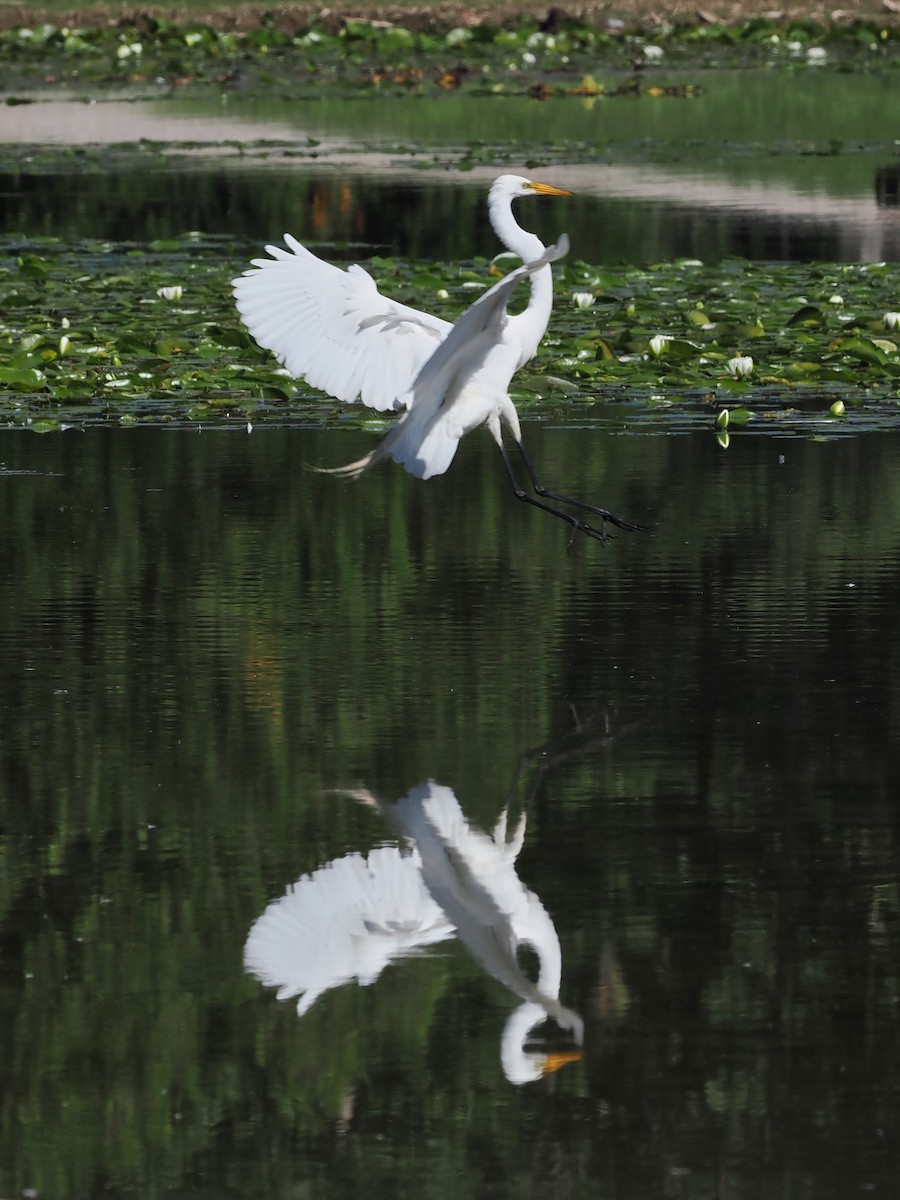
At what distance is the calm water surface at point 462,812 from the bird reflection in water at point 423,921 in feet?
0.11

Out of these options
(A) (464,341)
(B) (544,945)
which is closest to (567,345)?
(A) (464,341)

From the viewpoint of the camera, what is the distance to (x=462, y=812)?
219 inches

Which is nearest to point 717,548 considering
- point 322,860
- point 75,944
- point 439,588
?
point 439,588

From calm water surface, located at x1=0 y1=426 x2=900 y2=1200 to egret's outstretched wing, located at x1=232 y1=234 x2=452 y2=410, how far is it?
0.57m

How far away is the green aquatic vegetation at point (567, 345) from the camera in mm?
11602

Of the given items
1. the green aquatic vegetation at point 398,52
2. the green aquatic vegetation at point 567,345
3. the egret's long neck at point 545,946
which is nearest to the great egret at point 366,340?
the green aquatic vegetation at point 567,345

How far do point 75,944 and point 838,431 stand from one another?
6.31 m

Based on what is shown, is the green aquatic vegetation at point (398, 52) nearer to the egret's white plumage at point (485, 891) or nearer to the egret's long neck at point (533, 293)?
the egret's long neck at point (533, 293)

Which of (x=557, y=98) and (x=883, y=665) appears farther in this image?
(x=557, y=98)

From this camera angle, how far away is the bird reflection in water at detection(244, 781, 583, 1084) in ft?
14.9

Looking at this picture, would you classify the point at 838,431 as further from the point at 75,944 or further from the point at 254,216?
the point at 254,216

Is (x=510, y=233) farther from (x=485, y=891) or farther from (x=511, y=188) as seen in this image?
(x=485, y=891)

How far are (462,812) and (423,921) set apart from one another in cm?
68

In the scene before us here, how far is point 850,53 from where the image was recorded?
116ft
